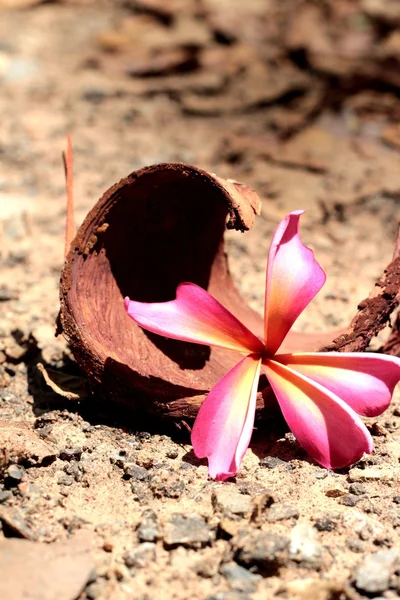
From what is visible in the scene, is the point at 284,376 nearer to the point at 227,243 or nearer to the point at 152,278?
the point at 152,278

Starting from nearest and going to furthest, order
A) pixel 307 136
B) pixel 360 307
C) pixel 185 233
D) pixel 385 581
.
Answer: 1. pixel 385 581
2. pixel 360 307
3. pixel 185 233
4. pixel 307 136

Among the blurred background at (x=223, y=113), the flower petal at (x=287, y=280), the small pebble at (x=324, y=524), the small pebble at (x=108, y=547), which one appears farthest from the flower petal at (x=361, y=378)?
the blurred background at (x=223, y=113)

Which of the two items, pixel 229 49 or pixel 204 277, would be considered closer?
pixel 204 277

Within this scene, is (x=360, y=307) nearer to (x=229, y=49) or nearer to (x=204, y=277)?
(x=204, y=277)

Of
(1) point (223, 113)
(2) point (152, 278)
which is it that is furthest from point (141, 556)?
(1) point (223, 113)

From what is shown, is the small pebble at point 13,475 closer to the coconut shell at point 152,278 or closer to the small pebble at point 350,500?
the coconut shell at point 152,278

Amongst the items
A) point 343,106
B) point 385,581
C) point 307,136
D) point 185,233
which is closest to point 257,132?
point 307,136
